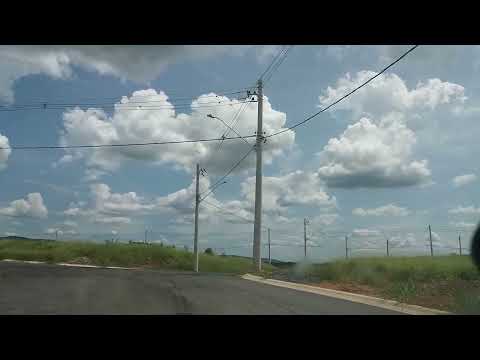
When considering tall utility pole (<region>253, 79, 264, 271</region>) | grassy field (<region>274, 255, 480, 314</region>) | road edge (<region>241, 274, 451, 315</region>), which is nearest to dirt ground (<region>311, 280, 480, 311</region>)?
grassy field (<region>274, 255, 480, 314</region>)

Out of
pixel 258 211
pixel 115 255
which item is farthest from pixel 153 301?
pixel 115 255

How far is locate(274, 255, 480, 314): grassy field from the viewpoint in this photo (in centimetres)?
1263

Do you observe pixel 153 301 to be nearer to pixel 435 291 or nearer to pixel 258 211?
pixel 435 291

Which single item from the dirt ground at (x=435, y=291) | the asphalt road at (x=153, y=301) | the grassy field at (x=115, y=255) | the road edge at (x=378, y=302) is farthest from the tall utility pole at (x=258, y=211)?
the grassy field at (x=115, y=255)

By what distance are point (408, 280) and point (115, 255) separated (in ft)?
103

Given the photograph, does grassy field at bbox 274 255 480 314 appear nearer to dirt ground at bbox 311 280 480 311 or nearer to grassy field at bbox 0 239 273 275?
dirt ground at bbox 311 280 480 311

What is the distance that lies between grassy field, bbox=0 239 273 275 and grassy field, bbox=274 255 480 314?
19.5 m

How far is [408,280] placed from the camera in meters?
16.9
